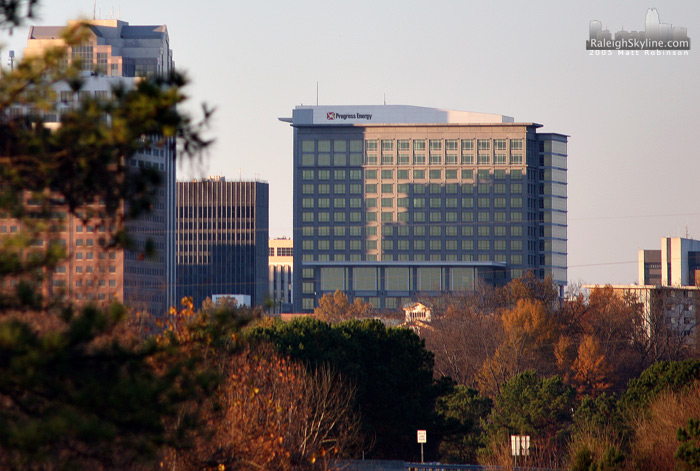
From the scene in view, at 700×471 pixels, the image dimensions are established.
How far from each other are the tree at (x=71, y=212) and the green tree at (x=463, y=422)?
185ft

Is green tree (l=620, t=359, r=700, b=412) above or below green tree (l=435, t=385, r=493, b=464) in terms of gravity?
above

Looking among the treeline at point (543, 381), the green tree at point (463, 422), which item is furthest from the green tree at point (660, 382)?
the green tree at point (463, 422)

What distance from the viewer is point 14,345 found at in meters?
9.53

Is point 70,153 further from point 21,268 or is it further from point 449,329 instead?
point 449,329

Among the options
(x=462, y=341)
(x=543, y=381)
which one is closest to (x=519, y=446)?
(x=543, y=381)

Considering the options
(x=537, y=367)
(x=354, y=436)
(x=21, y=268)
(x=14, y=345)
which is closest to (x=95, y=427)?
(x=14, y=345)

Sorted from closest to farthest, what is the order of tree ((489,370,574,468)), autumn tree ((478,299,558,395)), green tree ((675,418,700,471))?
green tree ((675,418,700,471)) < tree ((489,370,574,468)) < autumn tree ((478,299,558,395))

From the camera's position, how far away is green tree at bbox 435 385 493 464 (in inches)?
2699

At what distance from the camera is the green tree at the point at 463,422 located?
68.6 meters

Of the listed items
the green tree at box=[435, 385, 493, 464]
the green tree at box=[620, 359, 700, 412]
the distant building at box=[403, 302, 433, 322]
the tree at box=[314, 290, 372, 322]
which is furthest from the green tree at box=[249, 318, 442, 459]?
the tree at box=[314, 290, 372, 322]

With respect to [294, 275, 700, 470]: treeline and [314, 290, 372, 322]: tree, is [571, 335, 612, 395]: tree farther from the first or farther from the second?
[314, 290, 372, 322]: tree

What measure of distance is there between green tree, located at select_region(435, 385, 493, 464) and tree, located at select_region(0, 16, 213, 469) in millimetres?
56324

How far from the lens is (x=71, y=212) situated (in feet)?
35.6

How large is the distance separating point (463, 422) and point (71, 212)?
60858 millimetres
